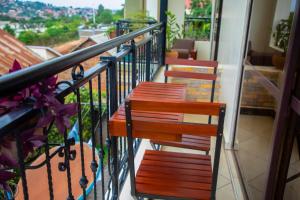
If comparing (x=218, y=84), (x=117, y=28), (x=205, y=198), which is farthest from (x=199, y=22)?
(x=205, y=198)

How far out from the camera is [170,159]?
1498 millimetres

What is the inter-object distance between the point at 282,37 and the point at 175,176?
961 millimetres

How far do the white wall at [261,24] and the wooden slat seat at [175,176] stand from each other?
89 centimetres

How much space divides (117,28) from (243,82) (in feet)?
9.21

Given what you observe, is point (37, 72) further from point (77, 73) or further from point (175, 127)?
point (175, 127)

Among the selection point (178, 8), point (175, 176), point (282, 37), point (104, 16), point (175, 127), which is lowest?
point (175, 176)

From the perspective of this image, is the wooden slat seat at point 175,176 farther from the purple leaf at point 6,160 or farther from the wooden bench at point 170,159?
the purple leaf at point 6,160

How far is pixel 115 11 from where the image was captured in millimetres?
6996

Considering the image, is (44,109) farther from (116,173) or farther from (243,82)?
(243,82)

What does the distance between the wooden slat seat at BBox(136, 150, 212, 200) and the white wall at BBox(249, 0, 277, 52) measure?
890mm

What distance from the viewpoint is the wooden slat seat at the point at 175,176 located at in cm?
127

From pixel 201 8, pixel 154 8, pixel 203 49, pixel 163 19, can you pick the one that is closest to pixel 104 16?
pixel 154 8

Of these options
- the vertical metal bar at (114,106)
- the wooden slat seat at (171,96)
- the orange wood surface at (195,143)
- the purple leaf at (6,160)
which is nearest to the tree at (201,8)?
the wooden slat seat at (171,96)

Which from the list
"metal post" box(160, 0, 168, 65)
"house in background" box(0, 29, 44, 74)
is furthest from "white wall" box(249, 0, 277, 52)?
"house in background" box(0, 29, 44, 74)
